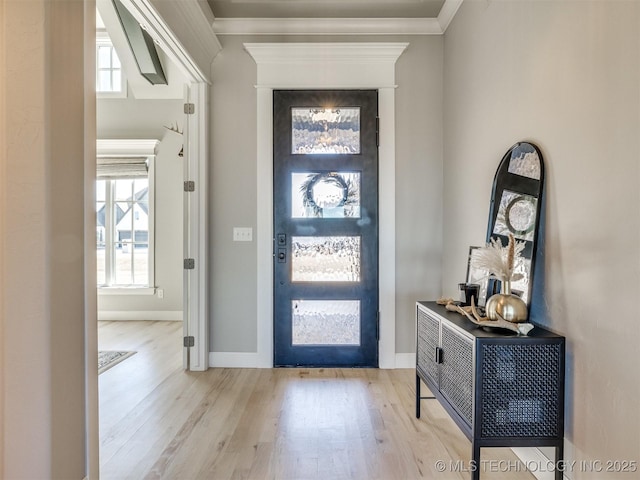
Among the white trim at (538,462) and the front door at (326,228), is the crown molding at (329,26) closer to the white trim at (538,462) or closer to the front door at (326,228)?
the front door at (326,228)

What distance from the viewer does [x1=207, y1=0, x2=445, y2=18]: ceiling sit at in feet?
9.43

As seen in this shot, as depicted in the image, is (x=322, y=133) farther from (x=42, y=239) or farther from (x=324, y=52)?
(x=42, y=239)

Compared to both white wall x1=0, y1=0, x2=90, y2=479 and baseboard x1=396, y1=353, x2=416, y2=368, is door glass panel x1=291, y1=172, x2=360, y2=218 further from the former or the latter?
white wall x1=0, y1=0, x2=90, y2=479

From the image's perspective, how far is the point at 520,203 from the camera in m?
1.87

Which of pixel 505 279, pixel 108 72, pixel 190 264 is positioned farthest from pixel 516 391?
pixel 108 72

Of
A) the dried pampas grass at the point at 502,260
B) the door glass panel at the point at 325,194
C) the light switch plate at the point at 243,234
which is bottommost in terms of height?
the dried pampas grass at the point at 502,260

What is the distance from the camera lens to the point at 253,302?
3170mm

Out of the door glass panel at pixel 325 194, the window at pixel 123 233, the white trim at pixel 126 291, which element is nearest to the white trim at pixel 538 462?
the door glass panel at pixel 325 194

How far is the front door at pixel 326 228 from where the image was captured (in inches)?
124

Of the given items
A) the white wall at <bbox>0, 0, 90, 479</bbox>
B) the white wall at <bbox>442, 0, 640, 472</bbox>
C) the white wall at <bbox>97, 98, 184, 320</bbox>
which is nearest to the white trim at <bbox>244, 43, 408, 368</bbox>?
the white wall at <bbox>442, 0, 640, 472</bbox>

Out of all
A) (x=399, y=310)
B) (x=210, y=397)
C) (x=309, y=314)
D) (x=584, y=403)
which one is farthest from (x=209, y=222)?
(x=584, y=403)

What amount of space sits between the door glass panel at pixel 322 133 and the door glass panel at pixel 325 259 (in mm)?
771

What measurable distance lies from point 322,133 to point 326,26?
87cm

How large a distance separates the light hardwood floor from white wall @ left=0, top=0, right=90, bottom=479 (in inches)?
23.7
